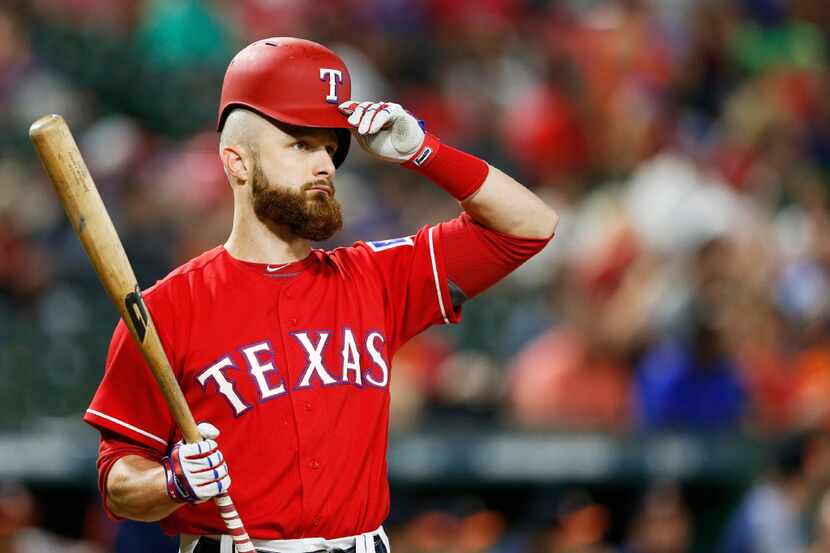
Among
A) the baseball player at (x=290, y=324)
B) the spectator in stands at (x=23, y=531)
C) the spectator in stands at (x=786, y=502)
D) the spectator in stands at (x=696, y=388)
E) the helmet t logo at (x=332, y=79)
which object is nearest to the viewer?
the baseball player at (x=290, y=324)

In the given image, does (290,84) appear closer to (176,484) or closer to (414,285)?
(414,285)

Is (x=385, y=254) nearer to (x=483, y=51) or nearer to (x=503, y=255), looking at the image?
(x=503, y=255)

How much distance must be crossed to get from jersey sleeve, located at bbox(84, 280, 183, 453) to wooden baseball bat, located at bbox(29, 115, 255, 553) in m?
0.09

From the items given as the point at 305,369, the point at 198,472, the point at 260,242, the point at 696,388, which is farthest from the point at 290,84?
the point at 696,388

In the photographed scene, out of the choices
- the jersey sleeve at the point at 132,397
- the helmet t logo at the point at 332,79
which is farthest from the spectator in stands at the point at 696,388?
the jersey sleeve at the point at 132,397

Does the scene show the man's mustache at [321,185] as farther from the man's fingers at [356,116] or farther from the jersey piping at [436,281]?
the jersey piping at [436,281]

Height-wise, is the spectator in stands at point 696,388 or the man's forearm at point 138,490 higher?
the man's forearm at point 138,490

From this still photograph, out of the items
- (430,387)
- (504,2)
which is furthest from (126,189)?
(504,2)

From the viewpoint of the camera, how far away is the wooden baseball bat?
3.52 metres

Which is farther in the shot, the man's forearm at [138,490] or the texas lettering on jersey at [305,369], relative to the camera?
the texas lettering on jersey at [305,369]

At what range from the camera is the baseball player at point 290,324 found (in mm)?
3654

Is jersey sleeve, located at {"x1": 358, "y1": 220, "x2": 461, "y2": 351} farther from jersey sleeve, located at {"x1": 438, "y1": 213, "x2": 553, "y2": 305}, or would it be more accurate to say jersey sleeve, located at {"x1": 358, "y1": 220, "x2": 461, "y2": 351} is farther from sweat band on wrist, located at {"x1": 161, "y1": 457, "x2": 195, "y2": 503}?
sweat band on wrist, located at {"x1": 161, "y1": 457, "x2": 195, "y2": 503}

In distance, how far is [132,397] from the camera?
3.66 meters

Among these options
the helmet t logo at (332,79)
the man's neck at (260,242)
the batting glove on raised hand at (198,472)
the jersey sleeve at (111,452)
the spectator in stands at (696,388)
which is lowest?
the spectator in stands at (696,388)
